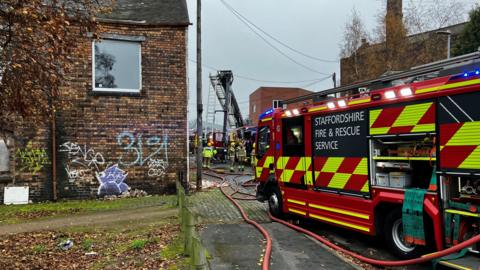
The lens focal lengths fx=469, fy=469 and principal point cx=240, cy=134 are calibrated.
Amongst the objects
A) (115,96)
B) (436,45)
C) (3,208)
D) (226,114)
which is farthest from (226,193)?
(436,45)

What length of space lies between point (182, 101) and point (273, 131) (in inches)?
188

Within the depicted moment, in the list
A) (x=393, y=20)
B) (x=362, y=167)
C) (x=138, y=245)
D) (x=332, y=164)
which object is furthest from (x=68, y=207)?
(x=393, y=20)

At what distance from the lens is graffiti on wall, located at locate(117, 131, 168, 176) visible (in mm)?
14438

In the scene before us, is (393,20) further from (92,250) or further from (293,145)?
(92,250)

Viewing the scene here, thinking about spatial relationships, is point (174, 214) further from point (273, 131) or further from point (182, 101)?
point (182, 101)

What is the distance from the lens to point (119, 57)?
1462 cm

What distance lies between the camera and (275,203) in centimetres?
1114

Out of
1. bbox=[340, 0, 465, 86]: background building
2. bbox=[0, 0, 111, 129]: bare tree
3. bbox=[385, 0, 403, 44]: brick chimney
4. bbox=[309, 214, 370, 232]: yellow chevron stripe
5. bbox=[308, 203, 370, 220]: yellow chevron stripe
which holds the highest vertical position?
bbox=[385, 0, 403, 44]: brick chimney

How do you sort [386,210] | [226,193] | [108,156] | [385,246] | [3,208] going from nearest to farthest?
[386,210] < [385,246] < [3,208] < [108,156] < [226,193]

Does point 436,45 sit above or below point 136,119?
above

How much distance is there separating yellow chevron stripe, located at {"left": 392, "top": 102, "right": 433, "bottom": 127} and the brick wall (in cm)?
894

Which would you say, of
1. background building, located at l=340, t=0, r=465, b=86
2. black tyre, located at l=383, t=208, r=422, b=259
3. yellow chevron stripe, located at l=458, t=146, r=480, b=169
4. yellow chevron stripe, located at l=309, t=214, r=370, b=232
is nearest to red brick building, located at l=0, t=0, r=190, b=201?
yellow chevron stripe, located at l=309, t=214, r=370, b=232

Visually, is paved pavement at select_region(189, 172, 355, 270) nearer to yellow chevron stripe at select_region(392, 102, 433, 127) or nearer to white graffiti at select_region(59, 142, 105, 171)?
yellow chevron stripe at select_region(392, 102, 433, 127)

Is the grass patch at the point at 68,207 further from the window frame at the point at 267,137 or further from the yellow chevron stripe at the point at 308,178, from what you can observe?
the yellow chevron stripe at the point at 308,178
